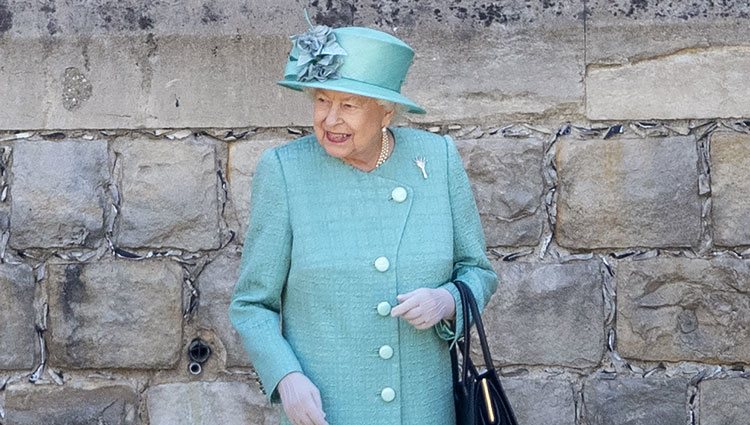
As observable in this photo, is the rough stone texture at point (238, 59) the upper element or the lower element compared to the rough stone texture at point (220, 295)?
upper

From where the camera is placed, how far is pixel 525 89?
3.89m

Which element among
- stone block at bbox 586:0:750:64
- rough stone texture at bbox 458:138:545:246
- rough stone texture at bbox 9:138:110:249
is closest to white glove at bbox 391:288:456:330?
rough stone texture at bbox 458:138:545:246

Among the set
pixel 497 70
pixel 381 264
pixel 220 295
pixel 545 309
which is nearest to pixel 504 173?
pixel 497 70

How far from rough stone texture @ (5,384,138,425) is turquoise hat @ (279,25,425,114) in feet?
5.21

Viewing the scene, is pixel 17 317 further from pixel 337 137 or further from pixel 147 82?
pixel 337 137

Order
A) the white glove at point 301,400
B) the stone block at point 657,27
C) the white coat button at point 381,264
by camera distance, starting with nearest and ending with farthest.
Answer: the white glove at point 301,400, the white coat button at point 381,264, the stone block at point 657,27

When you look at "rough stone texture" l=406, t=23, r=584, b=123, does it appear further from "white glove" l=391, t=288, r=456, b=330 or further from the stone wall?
"white glove" l=391, t=288, r=456, b=330

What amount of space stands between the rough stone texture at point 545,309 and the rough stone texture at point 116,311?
39.0 inches

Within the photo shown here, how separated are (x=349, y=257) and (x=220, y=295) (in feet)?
4.05

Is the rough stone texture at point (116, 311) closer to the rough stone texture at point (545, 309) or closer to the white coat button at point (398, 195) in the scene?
the rough stone texture at point (545, 309)

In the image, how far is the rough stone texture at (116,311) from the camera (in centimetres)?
392

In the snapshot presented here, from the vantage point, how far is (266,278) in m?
2.80

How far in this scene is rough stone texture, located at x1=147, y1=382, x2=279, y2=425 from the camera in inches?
156

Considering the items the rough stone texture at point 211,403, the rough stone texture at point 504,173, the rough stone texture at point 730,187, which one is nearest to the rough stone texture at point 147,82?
the rough stone texture at point 504,173
